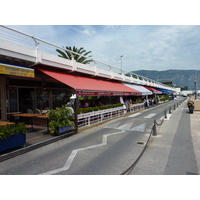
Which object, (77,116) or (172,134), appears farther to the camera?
(77,116)

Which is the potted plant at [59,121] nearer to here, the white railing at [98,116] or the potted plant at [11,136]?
the white railing at [98,116]

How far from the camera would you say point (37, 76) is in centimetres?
1021

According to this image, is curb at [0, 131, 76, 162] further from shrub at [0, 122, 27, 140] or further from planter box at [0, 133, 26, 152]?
shrub at [0, 122, 27, 140]

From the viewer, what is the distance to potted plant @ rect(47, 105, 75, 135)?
7.55 m

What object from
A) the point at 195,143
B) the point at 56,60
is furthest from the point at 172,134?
the point at 56,60

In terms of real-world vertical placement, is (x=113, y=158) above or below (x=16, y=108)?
below

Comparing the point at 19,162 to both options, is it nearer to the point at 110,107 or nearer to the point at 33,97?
the point at 33,97

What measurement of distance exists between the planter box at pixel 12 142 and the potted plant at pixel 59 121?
185cm

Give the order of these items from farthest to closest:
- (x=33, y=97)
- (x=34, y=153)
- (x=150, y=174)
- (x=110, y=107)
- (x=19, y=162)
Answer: (x=110, y=107) < (x=33, y=97) < (x=34, y=153) < (x=19, y=162) < (x=150, y=174)

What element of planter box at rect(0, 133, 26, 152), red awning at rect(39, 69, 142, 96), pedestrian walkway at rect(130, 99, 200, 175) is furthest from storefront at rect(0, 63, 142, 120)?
pedestrian walkway at rect(130, 99, 200, 175)

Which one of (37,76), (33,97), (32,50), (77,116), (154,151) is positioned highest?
(32,50)

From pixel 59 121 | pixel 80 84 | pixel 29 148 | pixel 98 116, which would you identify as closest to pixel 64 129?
pixel 59 121

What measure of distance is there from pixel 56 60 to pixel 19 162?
7240 mm

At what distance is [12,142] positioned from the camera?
5461 millimetres
